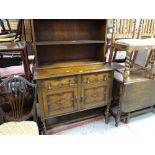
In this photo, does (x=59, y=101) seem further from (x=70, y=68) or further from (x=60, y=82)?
(x=70, y=68)

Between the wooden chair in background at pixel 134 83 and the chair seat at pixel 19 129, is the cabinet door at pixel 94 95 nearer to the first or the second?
the wooden chair in background at pixel 134 83

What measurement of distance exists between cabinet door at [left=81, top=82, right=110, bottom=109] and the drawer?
0.62 feet

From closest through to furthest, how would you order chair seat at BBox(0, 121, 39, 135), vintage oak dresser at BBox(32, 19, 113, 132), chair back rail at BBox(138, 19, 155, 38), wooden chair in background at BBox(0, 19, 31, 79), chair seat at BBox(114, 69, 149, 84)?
chair seat at BBox(0, 121, 39, 135), wooden chair in background at BBox(0, 19, 31, 79), vintage oak dresser at BBox(32, 19, 113, 132), chair seat at BBox(114, 69, 149, 84), chair back rail at BBox(138, 19, 155, 38)

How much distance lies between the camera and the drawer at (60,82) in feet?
5.61

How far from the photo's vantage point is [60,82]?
176 cm

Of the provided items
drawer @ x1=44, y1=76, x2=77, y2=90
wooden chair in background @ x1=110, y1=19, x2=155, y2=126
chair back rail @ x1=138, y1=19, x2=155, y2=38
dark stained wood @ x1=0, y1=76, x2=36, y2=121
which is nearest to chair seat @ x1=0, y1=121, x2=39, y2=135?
dark stained wood @ x1=0, y1=76, x2=36, y2=121

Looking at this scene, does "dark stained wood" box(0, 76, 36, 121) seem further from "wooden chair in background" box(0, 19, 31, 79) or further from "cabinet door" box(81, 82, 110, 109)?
"cabinet door" box(81, 82, 110, 109)

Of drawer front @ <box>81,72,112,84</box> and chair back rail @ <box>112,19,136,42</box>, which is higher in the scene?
chair back rail @ <box>112,19,136,42</box>

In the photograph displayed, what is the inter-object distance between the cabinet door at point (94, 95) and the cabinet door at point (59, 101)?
5.4 inches

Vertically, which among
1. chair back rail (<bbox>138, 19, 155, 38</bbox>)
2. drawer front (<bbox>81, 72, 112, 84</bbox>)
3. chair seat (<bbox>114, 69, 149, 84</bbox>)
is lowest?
chair seat (<bbox>114, 69, 149, 84</bbox>)

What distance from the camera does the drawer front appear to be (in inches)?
73.9

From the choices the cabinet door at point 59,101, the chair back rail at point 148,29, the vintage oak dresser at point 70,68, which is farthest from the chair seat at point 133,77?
the chair back rail at point 148,29
